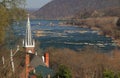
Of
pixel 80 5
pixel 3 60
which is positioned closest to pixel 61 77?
pixel 3 60

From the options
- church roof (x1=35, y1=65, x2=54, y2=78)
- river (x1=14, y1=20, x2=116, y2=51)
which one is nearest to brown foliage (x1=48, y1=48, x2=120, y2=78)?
church roof (x1=35, y1=65, x2=54, y2=78)

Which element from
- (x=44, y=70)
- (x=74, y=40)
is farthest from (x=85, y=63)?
(x=74, y=40)

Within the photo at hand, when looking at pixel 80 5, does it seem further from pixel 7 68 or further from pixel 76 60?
pixel 7 68

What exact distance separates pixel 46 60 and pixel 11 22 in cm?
1462

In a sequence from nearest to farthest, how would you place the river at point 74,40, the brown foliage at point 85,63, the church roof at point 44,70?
1. the church roof at point 44,70
2. the brown foliage at point 85,63
3. the river at point 74,40

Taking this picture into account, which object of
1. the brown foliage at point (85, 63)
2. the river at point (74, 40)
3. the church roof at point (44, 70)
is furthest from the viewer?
the river at point (74, 40)

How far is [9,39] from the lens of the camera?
17.0ft

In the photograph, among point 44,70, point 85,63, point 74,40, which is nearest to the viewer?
point 44,70

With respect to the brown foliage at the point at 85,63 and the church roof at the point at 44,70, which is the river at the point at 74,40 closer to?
the brown foliage at the point at 85,63

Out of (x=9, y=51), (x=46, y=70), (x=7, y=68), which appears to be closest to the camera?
(x=7, y=68)

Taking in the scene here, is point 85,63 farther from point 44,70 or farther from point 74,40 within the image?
point 74,40

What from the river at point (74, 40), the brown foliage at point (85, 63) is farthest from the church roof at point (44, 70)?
the river at point (74, 40)

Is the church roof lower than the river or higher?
higher

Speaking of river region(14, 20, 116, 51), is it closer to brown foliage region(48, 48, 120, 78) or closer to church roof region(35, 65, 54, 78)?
brown foliage region(48, 48, 120, 78)
